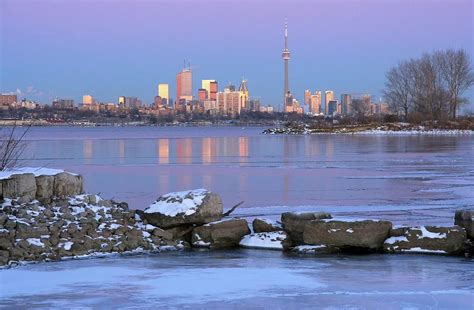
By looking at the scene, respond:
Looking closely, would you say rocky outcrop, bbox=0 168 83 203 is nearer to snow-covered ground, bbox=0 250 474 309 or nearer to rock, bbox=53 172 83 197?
rock, bbox=53 172 83 197

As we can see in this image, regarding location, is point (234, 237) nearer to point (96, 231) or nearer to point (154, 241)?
point (154, 241)

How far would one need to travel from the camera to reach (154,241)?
1287 centimetres

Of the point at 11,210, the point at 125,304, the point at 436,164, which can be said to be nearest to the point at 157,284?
the point at 125,304

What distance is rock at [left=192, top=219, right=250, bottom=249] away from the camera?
13062 mm

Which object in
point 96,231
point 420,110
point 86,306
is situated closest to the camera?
point 86,306

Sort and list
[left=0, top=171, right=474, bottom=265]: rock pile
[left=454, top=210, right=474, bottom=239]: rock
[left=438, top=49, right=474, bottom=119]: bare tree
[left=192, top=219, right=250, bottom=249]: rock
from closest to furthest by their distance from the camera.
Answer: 1. [left=0, top=171, right=474, bottom=265]: rock pile
2. [left=454, top=210, right=474, bottom=239]: rock
3. [left=192, top=219, right=250, bottom=249]: rock
4. [left=438, top=49, right=474, bottom=119]: bare tree

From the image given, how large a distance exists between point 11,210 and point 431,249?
24.2 ft

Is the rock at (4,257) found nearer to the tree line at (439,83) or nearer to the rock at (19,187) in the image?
the rock at (19,187)

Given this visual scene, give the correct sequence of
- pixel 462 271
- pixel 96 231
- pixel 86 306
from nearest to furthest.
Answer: pixel 86 306 → pixel 462 271 → pixel 96 231

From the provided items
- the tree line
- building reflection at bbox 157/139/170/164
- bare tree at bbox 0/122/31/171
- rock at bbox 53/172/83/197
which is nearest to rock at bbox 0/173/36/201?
rock at bbox 53/172/83/197

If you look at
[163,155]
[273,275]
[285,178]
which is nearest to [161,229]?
[273,275]

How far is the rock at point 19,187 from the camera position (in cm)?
1341

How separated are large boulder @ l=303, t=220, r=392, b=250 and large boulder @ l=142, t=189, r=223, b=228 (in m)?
1.94

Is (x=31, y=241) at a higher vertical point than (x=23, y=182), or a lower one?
lower
